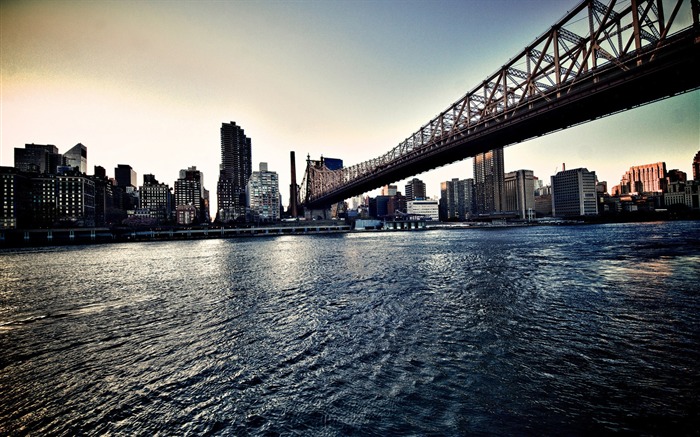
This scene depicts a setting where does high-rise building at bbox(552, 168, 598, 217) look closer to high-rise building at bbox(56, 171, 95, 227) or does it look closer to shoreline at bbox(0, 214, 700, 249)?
shoreline at bbox(0, 214, 700, 249)

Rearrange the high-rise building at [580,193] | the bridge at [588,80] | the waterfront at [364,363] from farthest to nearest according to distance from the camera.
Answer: the high-rise building at [580,193]
the bridge at [588,80]
the waterfront at [364,363]

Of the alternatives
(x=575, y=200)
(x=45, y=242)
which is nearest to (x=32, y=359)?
(x=45, y=242)

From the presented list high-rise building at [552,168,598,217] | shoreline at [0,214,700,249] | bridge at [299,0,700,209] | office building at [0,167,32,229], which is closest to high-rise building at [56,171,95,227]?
office building at [0,167,32,229]

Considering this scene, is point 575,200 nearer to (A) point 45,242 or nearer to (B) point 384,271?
(B) point 384,271

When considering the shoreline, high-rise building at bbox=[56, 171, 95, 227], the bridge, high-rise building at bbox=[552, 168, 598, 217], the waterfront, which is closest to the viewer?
the waterfront

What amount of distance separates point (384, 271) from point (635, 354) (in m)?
14.8

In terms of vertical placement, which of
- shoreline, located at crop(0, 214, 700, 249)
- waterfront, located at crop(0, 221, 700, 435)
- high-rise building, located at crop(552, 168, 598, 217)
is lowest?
waterfront, located at crop(0, 221, 700, 435)

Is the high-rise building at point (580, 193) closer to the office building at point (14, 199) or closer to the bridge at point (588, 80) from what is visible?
the bridge at point (588, 80)

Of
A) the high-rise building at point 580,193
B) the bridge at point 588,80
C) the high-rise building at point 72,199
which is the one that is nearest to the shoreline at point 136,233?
the high-rise building at point 72,199

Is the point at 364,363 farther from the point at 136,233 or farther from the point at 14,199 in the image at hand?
the point at 14,199

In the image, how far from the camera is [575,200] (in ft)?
624

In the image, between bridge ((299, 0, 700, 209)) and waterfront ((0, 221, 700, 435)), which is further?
bridge ((299, 0, 700, 209))

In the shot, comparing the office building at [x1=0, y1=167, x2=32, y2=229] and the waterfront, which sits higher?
the office building at [x1=0, y1=167, x2=32, y2=229]

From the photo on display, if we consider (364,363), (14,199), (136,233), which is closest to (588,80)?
(364,363)
